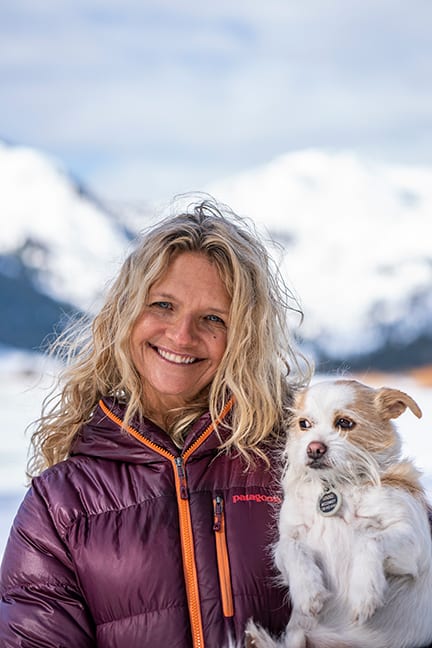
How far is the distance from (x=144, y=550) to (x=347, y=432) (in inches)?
19.7

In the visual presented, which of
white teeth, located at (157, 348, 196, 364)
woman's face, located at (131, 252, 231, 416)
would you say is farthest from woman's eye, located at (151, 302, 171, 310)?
white teeth, located at (157, 348, 196, 364)

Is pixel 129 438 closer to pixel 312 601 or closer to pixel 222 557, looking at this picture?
pixel 222 557

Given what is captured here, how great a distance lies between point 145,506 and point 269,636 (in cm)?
42

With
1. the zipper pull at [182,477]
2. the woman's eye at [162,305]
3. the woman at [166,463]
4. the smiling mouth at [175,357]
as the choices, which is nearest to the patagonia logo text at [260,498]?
the woman at [166,463]

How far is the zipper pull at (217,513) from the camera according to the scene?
1.95 metres

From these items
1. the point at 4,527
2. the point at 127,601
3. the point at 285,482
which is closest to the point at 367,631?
the point at 285,482

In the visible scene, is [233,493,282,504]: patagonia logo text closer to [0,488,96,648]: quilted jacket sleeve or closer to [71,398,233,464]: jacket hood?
[71,398,233,464]: jacket hood

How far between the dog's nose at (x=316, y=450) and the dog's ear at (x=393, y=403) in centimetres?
16

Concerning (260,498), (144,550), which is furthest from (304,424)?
(144,550)

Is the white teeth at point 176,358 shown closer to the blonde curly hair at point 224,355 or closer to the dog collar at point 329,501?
the blonde curly hair at point 224,355

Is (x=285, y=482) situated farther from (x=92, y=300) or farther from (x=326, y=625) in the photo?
(x=92, y=300)

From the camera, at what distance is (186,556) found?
1925 mm

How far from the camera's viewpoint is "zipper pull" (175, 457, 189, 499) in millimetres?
1976

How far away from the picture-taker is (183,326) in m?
2.08
